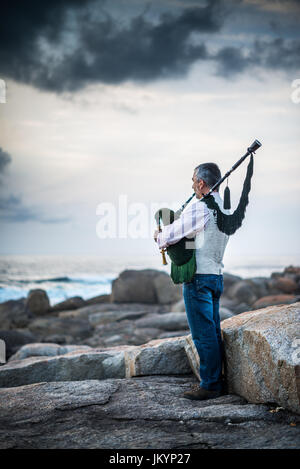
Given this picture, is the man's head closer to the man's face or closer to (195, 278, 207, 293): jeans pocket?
the man's face

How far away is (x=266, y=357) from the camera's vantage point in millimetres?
3490

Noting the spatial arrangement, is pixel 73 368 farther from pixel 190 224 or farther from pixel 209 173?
pixel 209 173

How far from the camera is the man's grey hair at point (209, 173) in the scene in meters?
4.07

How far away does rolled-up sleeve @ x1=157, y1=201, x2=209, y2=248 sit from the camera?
3904 mm

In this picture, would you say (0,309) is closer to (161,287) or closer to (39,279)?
(161,287)

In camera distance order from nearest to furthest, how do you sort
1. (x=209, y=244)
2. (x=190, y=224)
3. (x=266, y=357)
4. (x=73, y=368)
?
(x=266, y=357) < (x=190, y=224) < (x=209, y=244) < (x=73, y=368)

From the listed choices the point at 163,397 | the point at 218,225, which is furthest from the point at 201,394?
the point at 218,225

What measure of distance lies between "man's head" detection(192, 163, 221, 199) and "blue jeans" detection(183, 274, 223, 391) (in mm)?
846

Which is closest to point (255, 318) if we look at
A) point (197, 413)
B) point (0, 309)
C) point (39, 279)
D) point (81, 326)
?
point (197, 413)

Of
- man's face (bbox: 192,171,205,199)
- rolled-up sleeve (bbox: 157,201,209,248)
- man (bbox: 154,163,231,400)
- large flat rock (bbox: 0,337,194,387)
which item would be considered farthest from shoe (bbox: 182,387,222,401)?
man's face (bbox: 192,171,205,199)

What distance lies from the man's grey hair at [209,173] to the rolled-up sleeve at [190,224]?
0.27 m

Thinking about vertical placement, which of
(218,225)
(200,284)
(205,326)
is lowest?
(205,326)

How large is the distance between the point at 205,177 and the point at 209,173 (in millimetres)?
55

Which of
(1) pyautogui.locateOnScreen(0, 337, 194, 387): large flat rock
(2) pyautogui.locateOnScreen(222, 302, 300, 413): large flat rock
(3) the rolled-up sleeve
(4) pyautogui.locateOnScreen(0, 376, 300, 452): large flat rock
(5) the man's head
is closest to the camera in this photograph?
(4) pyautogui.locateOnScreen(0, 376, 300, 452): large flat rock
